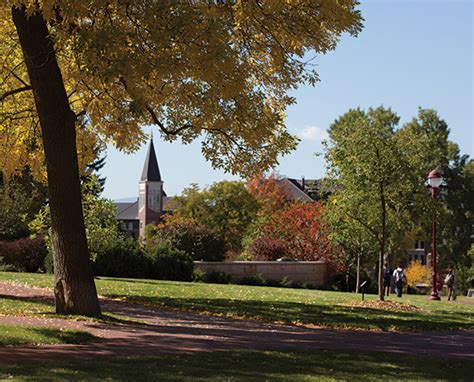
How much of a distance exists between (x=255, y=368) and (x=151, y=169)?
133443 mm

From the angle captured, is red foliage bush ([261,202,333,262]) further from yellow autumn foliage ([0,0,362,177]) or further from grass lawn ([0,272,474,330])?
yellow autumn foliage ([0,0,362,177])

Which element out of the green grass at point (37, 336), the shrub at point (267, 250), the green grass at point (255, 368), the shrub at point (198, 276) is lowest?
the green grass at point (255, 368)

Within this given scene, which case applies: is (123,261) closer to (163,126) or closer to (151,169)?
(163,126)

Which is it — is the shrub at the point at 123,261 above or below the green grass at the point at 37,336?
above

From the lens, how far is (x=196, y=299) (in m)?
22.8

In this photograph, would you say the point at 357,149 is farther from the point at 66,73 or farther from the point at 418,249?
the point at 418,249

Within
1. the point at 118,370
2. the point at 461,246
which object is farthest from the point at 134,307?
the point at 461,246

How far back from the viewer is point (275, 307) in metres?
21.3

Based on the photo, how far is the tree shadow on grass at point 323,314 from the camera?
18625mm

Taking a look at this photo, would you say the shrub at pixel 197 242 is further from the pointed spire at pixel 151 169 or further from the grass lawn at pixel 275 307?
the pointed spire at pixel 151 169

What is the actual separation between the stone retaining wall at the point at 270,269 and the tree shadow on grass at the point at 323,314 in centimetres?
1427

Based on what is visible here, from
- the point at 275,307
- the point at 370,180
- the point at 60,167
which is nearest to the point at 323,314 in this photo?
the point at 275,307

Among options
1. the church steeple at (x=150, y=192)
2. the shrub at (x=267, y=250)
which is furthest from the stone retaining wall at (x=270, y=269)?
the church steeple at (x=150, y=192)

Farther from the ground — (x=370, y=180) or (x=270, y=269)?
(x=370, y=180)
